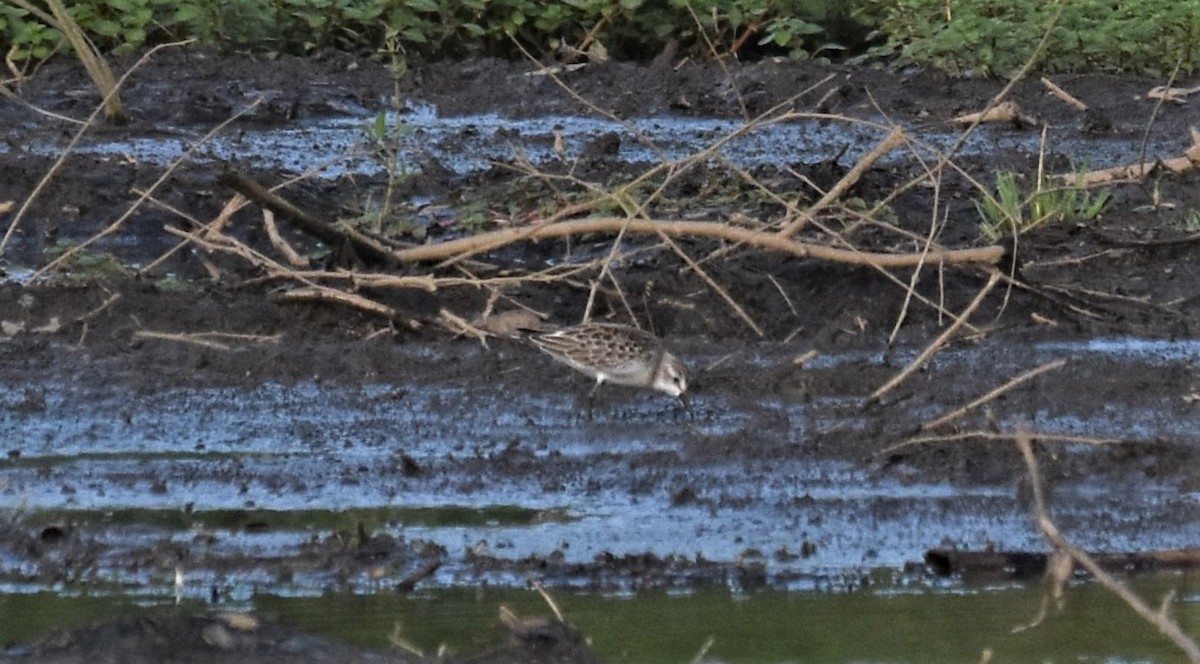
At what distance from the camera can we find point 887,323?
858cm

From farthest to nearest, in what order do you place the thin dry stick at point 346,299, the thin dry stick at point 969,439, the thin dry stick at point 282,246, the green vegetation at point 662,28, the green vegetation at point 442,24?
the green vegetation at point 442,24, the green vegetation at point 662,28, the thin dry stick at point 282,246, the thin dry stick at point 346,299, the thin dry stick at point 969,439

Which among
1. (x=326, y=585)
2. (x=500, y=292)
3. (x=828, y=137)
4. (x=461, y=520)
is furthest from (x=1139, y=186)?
(x=326, y=585)

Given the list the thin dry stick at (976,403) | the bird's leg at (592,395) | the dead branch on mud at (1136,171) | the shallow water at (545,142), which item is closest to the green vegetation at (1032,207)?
the dead branch on mud at (1136,171)

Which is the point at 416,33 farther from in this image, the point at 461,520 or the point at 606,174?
the point at 461,520

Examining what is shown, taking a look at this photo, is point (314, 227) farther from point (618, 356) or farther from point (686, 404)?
point (686, 404)

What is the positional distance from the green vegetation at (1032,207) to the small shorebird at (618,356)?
7.81 feet

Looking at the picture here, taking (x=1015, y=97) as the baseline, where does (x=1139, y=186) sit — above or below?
above

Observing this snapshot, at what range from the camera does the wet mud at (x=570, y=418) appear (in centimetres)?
614

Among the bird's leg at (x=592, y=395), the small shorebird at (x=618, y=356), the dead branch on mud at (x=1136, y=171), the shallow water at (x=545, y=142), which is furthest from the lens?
the shallow water at (x=545, y=142)

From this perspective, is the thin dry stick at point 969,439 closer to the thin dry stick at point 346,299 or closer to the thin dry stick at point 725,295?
the thin dry stick at point 725,295

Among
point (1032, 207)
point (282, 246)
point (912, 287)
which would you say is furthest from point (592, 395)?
point (1032, 207)

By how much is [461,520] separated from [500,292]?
232 cm

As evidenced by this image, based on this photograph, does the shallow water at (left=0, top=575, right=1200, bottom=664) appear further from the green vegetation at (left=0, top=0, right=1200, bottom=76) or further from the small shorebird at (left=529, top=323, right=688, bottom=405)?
the green vegetation at (left=0, top=0, right=1200, bottom=76)

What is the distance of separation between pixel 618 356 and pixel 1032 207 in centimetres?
338
